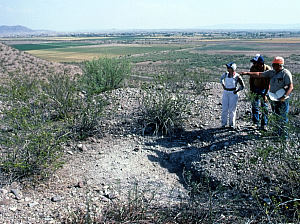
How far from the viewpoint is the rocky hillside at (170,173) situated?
3.64m

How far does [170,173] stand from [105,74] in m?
5.97

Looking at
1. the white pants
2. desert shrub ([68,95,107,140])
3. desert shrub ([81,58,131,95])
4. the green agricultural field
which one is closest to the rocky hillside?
desert shrub ([68,95,107,140])

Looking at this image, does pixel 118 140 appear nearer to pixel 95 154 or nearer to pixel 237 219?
pixel 95 154

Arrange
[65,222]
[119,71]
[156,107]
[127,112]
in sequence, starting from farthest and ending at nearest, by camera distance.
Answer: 1. [119,71]
2. [127,112]
3. [156,107]
4. [65,222]

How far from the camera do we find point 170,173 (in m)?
5.06

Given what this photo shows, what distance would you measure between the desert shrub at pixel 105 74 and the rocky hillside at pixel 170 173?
2.80 m

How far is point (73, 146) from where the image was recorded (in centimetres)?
567

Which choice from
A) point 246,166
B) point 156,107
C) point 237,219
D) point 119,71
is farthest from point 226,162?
point 119,71

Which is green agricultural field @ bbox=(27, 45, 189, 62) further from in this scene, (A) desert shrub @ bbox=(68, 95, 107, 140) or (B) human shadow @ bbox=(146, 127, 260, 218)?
(B) human shadow @ bbox=(146, 127, 260, 218)

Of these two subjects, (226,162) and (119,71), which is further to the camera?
(119,71)

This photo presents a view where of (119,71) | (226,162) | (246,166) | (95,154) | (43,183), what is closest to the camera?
(43,183)

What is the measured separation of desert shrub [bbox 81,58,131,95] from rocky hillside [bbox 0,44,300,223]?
2796mm

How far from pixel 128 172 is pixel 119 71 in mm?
6236

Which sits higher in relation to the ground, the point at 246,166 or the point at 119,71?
the point at 119,71
